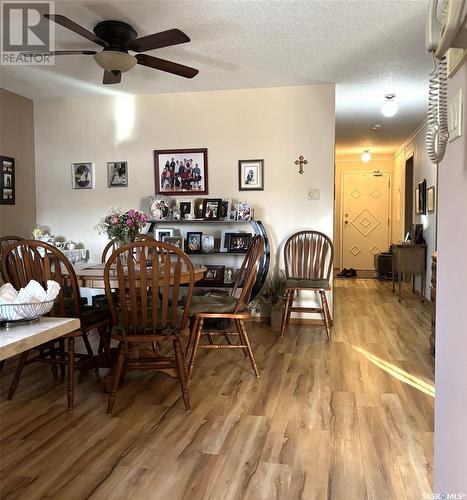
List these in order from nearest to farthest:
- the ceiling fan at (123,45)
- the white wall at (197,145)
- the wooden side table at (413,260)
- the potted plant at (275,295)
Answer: the ceiling fan at (123,45) < the potted plant at (275,295) < the white wall at (197,145) < the wooden side table at (413,260)

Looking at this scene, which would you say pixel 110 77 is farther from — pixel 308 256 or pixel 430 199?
pixel 430 199

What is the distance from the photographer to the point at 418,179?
6.45 meters

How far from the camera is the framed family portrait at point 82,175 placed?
15.9 ft

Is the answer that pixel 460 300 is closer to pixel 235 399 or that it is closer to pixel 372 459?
pixel 372 459

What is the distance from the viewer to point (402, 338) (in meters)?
3.81

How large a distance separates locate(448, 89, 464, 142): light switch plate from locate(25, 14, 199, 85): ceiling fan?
2009 mm

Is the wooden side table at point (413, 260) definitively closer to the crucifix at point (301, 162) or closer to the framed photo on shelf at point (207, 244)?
the crucifix at point (301, 162)

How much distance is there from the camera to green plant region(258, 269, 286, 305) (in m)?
4.22

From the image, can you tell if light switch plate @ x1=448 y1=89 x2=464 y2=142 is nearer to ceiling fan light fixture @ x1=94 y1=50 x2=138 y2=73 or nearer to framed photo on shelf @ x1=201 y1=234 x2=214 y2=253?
ceiling fan light fixture @ x1=94 y1=50 x2=138 y2=73

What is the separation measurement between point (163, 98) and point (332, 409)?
11.7 ft

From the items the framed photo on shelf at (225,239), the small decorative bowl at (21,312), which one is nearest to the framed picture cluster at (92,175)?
the framed photo on shelf at (225,239)

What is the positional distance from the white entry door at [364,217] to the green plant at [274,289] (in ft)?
16.4

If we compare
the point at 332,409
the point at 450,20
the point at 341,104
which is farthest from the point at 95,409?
the point at 341,104

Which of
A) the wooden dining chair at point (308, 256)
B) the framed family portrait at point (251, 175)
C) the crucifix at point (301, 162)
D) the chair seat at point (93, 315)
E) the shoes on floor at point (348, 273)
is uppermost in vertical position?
the crucifix at point (301, 162)
